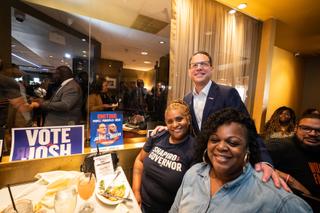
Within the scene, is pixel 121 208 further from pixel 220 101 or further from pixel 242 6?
pixel 242 6

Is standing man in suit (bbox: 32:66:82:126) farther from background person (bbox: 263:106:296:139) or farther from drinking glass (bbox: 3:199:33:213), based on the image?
background person (bbox: 263:106:296:139)

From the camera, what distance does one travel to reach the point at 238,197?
800mm

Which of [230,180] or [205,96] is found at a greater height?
[205,96]

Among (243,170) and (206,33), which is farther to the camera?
(206,33)

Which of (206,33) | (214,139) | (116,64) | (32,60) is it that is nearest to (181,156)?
(214,139)

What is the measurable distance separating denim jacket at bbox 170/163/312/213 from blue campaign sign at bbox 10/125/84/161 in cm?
101

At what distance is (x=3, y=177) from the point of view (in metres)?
1.28

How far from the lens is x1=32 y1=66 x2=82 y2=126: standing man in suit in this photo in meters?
1.69

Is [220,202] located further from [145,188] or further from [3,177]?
[3,177]

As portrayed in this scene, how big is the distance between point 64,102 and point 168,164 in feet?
3.96

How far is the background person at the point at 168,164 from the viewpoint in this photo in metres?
1.19

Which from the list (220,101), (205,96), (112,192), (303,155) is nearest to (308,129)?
(303,155)

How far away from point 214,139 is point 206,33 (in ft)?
6.13

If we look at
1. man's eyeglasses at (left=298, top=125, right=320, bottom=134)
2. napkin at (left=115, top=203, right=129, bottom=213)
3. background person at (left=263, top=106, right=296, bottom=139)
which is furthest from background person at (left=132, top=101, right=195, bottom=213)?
background person at (left=263, top=106, right=296, bottom=139)
